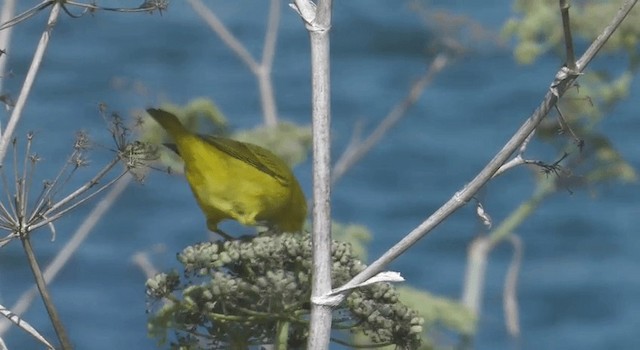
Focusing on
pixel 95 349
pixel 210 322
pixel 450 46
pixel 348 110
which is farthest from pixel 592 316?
pixel 210 322

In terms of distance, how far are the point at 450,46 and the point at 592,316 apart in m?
3.41

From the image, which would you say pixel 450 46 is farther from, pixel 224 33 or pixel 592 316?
pixel 592 316

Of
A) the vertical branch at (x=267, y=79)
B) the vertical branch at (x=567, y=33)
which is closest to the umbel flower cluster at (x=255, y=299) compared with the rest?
the vertical branch at (x=567, y=33)

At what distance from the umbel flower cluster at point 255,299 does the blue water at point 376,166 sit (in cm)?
434

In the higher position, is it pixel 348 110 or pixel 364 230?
pixel 348 110

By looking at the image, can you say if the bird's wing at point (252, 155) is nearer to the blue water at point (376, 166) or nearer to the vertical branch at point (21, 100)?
the vertical branch at point (21, 100)

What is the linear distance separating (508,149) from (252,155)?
1665 millimetres

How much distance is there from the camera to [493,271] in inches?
320

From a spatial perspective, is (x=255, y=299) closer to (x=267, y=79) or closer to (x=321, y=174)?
(x=321, y=174)

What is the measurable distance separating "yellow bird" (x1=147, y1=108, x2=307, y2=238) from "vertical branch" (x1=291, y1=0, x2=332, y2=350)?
134cm

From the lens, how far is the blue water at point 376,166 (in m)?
7.87

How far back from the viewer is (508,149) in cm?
212

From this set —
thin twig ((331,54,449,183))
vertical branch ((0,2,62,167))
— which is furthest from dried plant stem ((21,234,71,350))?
thin twig ((331,54,449,183))

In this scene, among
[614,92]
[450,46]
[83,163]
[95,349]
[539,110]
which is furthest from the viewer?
[95,349]
